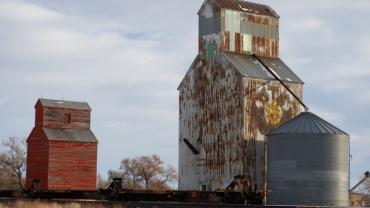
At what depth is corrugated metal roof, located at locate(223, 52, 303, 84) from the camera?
47.8m

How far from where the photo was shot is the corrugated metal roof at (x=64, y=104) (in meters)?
63.9

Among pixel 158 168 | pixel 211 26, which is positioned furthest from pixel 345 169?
pixel 158 168

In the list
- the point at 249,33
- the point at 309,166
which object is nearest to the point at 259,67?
the point at 249,33

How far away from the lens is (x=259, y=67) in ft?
161

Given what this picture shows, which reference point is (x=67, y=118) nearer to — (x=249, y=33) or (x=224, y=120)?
(x=224, y=120)

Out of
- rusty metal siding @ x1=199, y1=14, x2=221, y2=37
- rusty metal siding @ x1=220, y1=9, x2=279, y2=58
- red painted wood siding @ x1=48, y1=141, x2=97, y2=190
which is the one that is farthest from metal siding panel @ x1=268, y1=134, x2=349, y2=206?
red painted wood siding @ x1=48, y1=141, x2=97, y2=190

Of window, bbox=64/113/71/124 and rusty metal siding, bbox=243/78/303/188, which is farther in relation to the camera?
window, bbox=64/113/71/124

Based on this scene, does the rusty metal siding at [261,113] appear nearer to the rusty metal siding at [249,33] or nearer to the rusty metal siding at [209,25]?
the rusty metal siding at [249,33]

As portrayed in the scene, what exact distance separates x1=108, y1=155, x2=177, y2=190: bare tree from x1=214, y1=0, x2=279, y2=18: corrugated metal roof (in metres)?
42.4

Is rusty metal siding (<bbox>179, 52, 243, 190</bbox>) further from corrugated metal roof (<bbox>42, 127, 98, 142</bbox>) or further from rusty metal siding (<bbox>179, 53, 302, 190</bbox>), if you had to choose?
corrugated metal roof (<bbox>42, 127, 98, 142</bbox>)

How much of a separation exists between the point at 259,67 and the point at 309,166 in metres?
9.14

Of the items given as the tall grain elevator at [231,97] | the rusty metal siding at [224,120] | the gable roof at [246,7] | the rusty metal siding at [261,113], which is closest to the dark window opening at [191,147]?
the tall grain elevator at [231,97]

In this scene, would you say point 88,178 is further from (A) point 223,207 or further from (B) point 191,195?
(A) point 223,207

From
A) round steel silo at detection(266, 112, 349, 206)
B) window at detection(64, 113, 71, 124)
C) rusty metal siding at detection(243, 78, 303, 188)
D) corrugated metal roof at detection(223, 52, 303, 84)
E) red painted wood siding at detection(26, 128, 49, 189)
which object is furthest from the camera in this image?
window at detection(64, 113, 71, 124)
